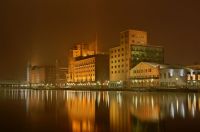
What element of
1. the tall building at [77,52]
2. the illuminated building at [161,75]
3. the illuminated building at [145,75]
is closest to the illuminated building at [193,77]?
the illuminated building at [161,75]

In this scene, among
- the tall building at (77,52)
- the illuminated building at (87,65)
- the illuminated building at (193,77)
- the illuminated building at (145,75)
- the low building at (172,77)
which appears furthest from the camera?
the tall building at (77,52)

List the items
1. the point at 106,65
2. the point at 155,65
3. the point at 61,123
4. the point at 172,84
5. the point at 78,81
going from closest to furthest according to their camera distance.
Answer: the point at 61,123 → the point at 172,84 → the point at 155,65 → the point at 106,65 → the point at 78,81

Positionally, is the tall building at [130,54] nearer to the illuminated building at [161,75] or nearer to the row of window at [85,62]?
the illuminated building at [161,75]

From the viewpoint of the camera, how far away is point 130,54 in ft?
322

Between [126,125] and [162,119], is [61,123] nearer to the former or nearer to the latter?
[126,125]

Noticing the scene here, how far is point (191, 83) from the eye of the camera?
81688mm

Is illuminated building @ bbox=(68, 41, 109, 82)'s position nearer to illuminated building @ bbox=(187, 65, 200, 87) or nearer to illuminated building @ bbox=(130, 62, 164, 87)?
illuminated building @ bbox=(130, 62, 164, 87)

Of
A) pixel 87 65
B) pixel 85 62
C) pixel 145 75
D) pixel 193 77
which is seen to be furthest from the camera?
pixel 85 62

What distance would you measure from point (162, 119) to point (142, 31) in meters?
87.4

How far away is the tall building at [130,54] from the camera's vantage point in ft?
324

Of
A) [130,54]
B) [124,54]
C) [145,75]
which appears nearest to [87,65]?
[124,54]

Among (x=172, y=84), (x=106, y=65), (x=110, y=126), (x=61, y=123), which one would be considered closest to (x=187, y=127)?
(x=110, y=126)

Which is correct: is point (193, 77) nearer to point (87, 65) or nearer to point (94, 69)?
point (94, 69)

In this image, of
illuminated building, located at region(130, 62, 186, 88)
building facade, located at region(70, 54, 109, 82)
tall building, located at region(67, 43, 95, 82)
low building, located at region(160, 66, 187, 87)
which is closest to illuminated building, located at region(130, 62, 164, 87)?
illuminated building, located at region(130, 62, 186, 88)
